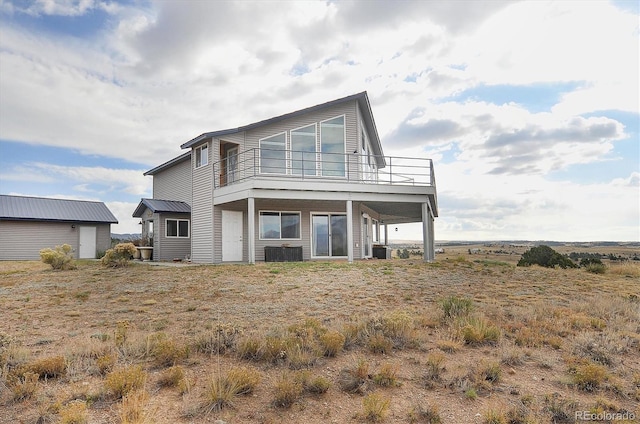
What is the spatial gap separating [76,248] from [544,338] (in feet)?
88.5

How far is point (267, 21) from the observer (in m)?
12.9

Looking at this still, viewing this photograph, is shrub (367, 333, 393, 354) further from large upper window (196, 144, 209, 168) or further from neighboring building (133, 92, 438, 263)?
large upper window (196, 144, 209, 168)

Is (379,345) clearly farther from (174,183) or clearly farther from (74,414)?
(174,183)

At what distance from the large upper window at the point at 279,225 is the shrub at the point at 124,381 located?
549 inches

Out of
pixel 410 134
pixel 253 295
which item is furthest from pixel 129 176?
pixel 253 295

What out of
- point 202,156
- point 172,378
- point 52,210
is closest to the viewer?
point 172,378

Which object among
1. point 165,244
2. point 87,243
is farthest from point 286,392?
point 87,243

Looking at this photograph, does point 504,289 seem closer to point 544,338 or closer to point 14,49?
point 544,338

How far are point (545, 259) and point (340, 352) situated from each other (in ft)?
55.3

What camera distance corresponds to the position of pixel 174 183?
22672 mm

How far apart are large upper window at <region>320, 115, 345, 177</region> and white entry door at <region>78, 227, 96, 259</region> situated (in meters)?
17.6

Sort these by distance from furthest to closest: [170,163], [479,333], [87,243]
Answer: [87,243], [170,163], [479,333]

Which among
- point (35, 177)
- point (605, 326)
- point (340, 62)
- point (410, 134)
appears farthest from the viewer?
point (35, 177)

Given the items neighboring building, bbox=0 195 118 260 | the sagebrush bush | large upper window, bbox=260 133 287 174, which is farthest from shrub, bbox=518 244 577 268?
neighboring building, bbox=0 195 118 260
